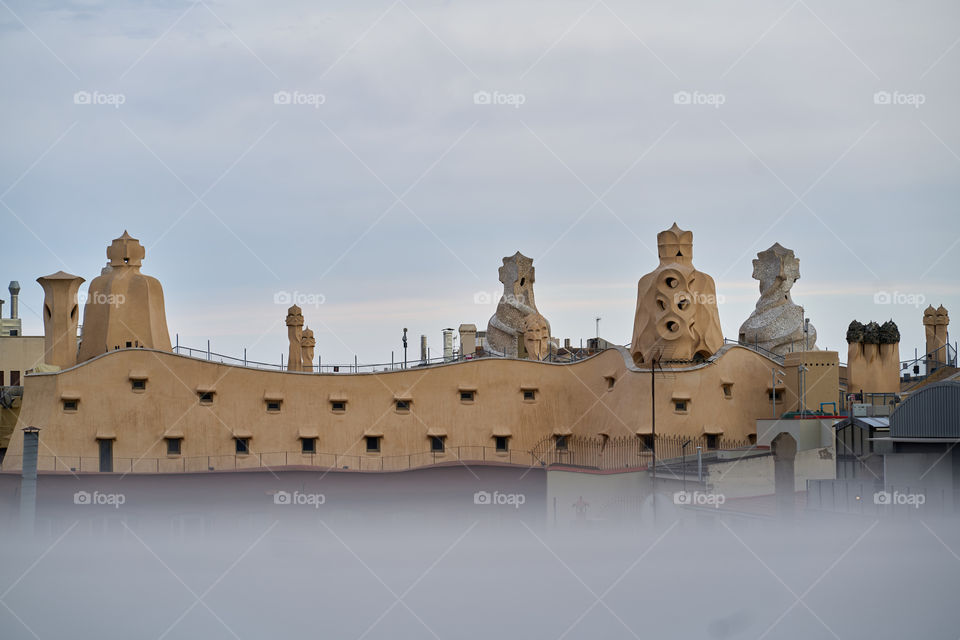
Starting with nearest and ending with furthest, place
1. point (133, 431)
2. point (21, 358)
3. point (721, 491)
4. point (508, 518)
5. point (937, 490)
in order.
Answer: point (937, 490) < point (721, 491) < point (508, 518) < point (133, 431) < point (21, 358)

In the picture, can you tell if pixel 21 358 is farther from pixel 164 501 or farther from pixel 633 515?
pixel 633 515

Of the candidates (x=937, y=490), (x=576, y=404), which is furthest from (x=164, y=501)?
(x=937, y=490)

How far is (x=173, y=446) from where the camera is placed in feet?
143

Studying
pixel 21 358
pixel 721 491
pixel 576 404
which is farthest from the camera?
pixel 21 358

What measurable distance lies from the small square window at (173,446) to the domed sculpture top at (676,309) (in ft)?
56.6

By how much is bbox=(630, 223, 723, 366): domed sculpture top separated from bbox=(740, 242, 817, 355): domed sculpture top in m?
6.44

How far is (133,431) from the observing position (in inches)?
1705

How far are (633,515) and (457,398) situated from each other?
1061 centimetres

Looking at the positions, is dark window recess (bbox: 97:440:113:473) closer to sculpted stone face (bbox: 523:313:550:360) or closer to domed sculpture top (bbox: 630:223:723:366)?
sculpted stone face (bbox: 523:313:550:360)

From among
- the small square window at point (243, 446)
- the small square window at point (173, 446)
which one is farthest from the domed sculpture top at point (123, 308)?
the small square window at point (243, 446)

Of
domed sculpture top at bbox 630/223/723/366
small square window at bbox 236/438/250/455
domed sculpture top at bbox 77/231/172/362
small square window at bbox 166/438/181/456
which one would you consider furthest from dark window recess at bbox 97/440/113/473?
domed sculpture top at bbox 630/223/723/366

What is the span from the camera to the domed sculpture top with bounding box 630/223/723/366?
4472cm

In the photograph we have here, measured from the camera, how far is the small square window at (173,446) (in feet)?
143

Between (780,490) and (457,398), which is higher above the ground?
(457,398)
